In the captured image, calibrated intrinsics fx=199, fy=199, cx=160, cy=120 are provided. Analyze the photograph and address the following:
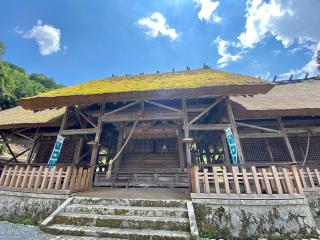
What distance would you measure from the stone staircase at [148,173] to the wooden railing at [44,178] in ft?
7.77

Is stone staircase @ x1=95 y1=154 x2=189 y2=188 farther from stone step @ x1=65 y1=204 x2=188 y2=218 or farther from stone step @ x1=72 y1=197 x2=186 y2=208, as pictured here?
stone step @ x1=65 y1=204 x2=188 y2=218

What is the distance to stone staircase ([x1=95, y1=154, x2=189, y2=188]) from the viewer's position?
29.9 ft

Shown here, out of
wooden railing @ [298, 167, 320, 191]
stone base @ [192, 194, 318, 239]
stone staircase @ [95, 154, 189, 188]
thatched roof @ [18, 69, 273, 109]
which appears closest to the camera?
stone base @ [192, 194, 318, 239]

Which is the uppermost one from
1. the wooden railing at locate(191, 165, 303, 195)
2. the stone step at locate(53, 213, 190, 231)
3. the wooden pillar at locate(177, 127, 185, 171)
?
the wooden pillar at locate(177, 127, 185, 171)

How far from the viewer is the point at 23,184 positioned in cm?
663

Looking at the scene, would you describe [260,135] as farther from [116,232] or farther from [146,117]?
[116,232]

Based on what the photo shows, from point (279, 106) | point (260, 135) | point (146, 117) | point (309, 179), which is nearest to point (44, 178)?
point (146, 117)

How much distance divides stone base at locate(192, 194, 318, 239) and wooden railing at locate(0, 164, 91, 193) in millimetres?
3951

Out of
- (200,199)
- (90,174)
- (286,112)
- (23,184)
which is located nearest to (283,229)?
(200,199)

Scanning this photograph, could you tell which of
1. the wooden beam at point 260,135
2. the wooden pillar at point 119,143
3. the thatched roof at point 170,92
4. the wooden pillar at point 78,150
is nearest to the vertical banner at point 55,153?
the thatched roof at point 170,92

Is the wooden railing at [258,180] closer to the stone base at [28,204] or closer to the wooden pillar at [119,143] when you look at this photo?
the stone base at [28,204]

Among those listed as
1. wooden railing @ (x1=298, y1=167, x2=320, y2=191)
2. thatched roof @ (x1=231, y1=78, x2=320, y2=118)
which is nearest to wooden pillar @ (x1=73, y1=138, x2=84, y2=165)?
thatched roof @ (x1=231, y1=78, x2=320, y2=118)

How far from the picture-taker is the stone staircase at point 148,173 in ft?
29.9

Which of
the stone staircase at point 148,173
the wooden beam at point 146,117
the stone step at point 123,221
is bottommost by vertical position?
the stone step at point 123,221
